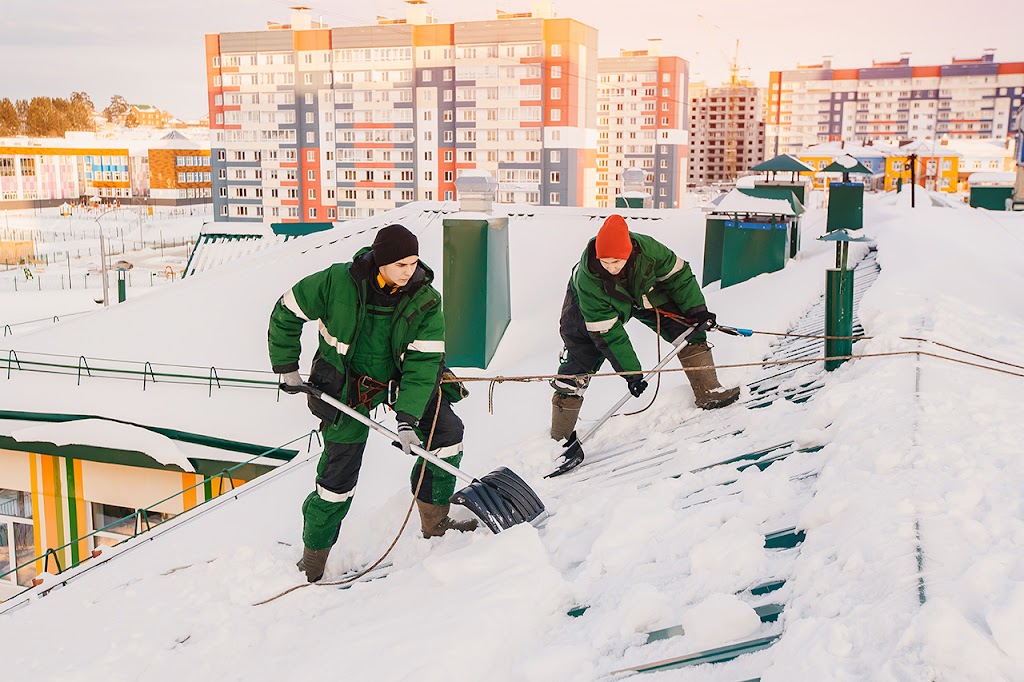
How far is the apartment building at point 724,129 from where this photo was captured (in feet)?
380

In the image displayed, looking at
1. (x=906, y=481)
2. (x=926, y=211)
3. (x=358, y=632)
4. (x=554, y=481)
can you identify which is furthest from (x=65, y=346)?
(x=926, y=211)

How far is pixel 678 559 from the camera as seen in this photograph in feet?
11.0

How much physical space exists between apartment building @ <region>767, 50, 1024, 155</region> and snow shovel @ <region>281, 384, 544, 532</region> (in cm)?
11977

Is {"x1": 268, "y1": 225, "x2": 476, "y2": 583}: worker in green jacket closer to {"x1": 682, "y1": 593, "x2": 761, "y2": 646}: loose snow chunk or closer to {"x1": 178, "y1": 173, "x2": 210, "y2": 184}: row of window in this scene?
{"x1": 682, "y1": 593, "x2": 761, "y2": 646}: loose snow chunk

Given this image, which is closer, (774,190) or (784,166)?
(774,190)

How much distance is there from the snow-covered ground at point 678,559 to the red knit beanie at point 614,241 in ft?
4.01

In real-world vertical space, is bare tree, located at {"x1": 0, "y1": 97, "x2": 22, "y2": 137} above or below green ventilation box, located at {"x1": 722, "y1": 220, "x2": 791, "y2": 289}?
above

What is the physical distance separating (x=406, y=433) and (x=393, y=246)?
35.0 inches

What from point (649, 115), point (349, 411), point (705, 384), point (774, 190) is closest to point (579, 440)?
point (705, 384)

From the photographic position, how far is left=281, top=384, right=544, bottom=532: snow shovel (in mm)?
4297

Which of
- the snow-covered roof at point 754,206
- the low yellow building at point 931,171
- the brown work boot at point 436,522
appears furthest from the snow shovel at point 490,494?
the low yellow building at point 931,171

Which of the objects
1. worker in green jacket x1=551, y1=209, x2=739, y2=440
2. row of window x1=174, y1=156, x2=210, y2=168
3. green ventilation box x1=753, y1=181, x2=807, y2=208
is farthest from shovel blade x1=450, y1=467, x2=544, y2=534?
row of window x1=174, y1=156, x2=210, y2=168

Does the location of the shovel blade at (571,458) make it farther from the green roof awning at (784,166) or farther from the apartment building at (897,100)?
the apartment building at (897,100)

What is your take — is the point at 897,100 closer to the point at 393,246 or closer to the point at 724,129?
the point at 724,129
